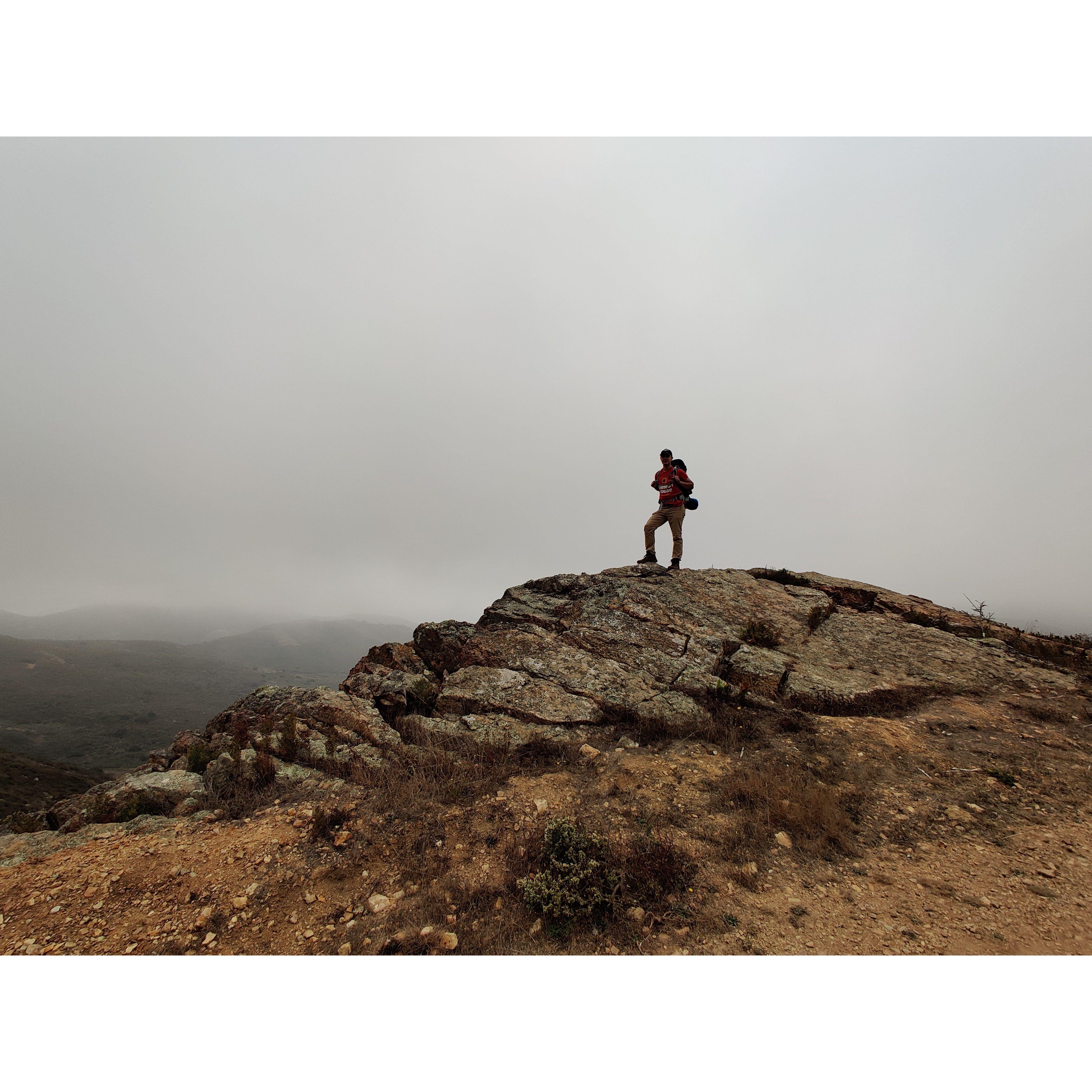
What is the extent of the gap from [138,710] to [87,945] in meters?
179

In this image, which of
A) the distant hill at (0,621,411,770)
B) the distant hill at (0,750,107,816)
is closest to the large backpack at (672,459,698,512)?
the distant hill at (0,750,107,816)

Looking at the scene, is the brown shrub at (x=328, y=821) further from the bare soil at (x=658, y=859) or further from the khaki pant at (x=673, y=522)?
the khaki pant at (x=673, y=522)

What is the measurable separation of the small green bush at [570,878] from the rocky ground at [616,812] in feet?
0.13

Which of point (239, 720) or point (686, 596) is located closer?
point (239, 720)

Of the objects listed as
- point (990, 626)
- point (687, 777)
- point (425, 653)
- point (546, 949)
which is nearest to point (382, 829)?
point (546, 949)

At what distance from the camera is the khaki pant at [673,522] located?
49.1ft

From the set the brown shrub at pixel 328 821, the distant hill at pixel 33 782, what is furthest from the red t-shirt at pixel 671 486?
the distant hill at pixel 33 782

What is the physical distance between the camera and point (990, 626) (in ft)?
42.6

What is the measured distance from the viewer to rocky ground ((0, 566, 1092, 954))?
16.4 ft

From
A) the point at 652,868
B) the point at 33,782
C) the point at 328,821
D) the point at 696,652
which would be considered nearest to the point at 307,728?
the point at 328,821

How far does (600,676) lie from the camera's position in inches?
440

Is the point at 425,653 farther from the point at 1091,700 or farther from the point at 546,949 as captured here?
the point at 1091,700

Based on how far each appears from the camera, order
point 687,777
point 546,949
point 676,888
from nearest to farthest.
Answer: point 546,949 < point 676,888 < point 687,777

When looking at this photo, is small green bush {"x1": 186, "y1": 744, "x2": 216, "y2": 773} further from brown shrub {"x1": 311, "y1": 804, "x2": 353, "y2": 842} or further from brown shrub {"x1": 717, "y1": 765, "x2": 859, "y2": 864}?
brown shrub {"x1": 717, "y1": 765, "x2": 859, "y2": 864}
